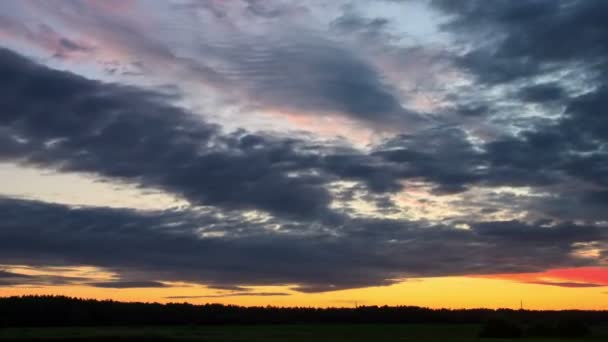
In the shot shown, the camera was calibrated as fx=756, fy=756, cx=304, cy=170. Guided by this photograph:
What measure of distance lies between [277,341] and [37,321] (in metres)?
105

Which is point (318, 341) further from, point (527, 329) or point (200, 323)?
point (200, 323)

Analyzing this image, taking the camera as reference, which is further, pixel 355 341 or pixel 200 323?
pixel 200 323

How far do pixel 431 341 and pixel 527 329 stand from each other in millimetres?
36317

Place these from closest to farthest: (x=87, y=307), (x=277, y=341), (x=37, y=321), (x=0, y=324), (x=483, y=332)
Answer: (x=277, y=341)
(x=483, y=332)
(x=0, y=324)
(x=37, y=321)
(x=87, y=307)

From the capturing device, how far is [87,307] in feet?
641

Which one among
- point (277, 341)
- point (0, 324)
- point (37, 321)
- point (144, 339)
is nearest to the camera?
point (277, 341)

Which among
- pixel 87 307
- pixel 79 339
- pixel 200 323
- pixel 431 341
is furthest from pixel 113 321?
pixel 431 341

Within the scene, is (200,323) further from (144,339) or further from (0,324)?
(144,339)

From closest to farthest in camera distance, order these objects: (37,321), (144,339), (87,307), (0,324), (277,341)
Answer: (277,341), (144,339), (0,324), (37,321), (87,307)

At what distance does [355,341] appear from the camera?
10350cm

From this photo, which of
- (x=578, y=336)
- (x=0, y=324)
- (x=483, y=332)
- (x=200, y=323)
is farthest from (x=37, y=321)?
(x=578, y=336)

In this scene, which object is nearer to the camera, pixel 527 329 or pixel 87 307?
pixel 527 329

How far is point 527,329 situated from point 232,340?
57010mm

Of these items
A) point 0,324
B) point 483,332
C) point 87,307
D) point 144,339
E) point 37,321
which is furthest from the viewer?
point 87,307
